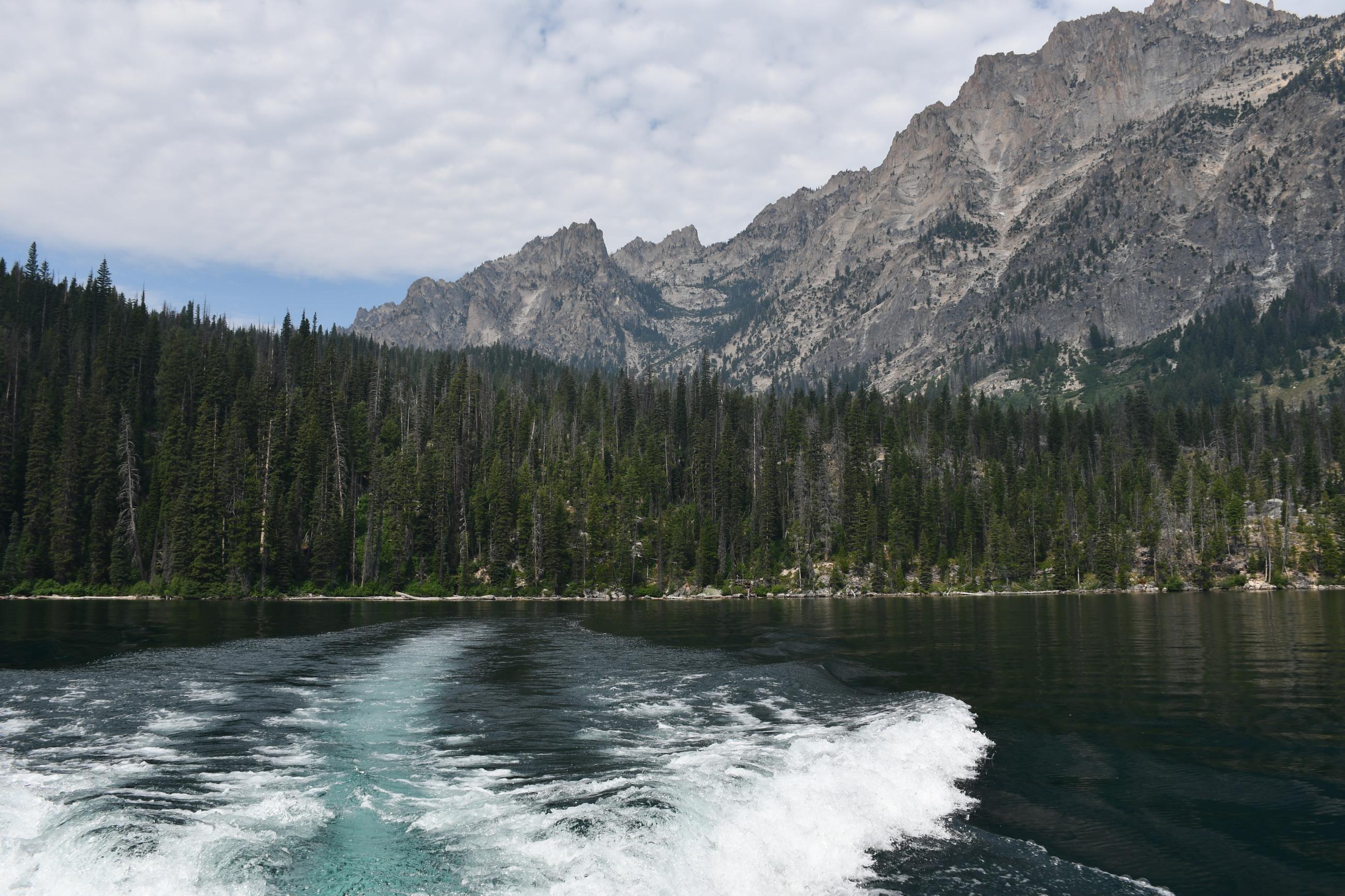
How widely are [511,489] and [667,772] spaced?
106348 mm

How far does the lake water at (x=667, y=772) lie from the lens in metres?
11.1

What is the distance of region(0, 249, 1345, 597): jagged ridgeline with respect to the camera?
9931 centimetres

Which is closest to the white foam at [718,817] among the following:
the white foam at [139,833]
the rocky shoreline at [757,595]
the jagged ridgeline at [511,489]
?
the white foam at [139,833]

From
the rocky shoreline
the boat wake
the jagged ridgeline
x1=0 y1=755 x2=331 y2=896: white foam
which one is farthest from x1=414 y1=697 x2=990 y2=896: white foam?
the jagged ridgeline

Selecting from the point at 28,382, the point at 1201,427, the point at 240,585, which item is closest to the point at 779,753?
the point at 240,585

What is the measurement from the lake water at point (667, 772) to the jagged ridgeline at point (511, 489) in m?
71.7

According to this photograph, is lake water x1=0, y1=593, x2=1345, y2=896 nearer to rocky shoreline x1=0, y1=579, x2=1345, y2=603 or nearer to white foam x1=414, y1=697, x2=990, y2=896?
white foam x1=414, y1=697, x2=990, y2=896

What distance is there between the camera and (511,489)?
119m

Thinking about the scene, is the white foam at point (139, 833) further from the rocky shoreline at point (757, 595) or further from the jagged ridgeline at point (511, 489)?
the jagged ridgeline at point (511, 489)

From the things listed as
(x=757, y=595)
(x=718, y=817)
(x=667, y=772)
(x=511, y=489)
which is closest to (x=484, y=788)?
(x=667, y=772)

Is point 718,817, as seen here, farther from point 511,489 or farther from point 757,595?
point 511,489

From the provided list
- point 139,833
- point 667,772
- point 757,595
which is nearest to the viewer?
point 139,833

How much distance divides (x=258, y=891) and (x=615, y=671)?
73.8 ft

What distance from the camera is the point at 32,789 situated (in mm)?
13922
